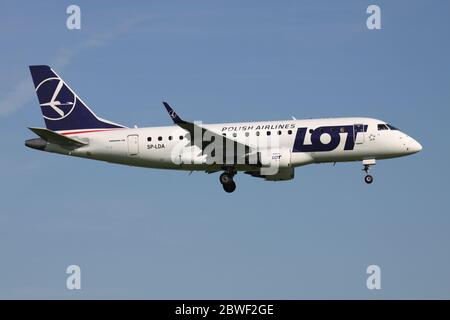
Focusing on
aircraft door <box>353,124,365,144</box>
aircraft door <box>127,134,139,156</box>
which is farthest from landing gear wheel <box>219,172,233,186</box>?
aircraft door <box>353,124,365,144</box>

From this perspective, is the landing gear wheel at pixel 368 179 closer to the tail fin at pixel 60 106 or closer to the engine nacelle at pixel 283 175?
the engine nacelle at pixel 283 175

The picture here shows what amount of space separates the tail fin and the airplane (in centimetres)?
7

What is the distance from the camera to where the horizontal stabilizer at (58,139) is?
7269 centimetres

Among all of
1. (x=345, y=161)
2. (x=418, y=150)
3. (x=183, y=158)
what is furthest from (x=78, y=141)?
(x=418, y=150)

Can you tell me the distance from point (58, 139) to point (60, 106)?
A: 4.65m

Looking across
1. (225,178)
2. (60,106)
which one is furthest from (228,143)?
(60,106)

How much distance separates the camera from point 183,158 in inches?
2884

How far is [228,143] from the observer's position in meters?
71.9

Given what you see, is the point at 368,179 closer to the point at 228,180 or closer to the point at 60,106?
the point at 228,180

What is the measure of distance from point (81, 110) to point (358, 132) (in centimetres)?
2078

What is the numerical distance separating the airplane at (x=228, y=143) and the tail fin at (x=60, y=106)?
0.07 metres

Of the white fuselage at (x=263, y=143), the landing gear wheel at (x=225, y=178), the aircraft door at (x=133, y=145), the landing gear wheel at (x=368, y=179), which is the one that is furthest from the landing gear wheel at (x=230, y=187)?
the landing gear wheel at (x=368, y=179)

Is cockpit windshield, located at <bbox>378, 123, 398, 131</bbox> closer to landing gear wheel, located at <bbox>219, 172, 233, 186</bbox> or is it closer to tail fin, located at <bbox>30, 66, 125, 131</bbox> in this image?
landing gear wheel, located at <bbox>219, 172, 233, 186</bbox>

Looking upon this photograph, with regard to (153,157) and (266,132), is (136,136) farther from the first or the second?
(266,132)
